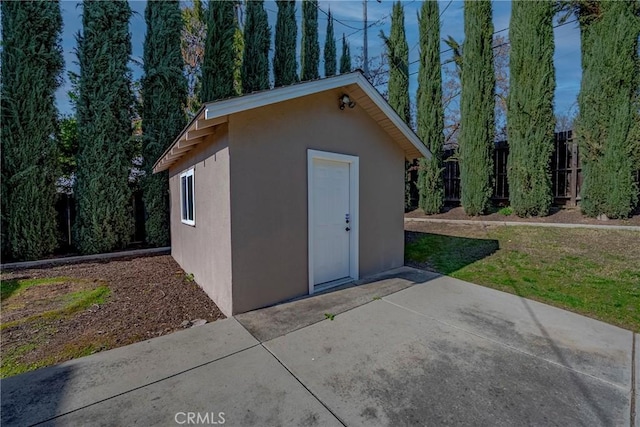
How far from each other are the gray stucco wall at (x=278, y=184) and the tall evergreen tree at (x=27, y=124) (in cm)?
718

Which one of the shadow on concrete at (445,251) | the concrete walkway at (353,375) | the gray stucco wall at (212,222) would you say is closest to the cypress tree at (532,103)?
the shadow on concrete at (445,251)

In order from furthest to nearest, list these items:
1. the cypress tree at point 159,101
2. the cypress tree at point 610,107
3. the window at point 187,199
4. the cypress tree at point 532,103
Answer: the cypress tree at point 159,101 < the cypress tree at point 532,103 < the cypress tree at point 610,107 < the window at point 187,199

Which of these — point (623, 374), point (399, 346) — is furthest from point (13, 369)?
point (623, 374)

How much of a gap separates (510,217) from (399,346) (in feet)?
29.0

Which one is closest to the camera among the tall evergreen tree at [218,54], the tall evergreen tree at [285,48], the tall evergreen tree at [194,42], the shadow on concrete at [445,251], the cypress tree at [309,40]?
the shadow on concrete at [445,251]

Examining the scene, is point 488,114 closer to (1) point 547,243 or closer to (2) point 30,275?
(1) point 547,243

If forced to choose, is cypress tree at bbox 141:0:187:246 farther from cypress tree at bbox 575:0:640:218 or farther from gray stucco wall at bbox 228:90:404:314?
cypress tree at bbox 575:0:640:218

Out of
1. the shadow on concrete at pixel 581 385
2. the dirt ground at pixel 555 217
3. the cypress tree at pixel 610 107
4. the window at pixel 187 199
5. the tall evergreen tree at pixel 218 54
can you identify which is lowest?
the shadow on concrete at pixel 581 385

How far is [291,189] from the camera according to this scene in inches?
177

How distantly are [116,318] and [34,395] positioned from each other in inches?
63.2

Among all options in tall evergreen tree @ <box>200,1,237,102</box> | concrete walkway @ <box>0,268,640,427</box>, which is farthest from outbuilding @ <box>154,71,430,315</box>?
tall evergreen tree @ <box>200,1,237,102</box>

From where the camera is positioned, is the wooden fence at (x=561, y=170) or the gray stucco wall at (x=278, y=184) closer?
the gray stucco wall at (x=278, y=184)

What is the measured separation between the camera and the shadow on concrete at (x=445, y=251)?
260 inches

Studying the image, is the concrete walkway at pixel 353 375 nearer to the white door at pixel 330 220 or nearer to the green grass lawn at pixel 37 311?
the green grass lawn at pixel 37 311
